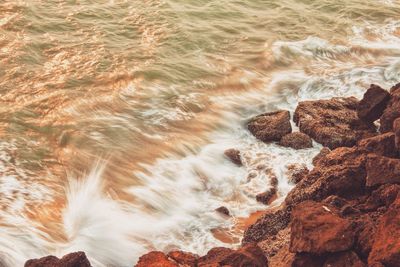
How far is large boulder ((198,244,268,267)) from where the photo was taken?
5191mm

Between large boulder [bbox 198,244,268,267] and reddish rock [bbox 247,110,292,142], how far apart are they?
337 centimetres

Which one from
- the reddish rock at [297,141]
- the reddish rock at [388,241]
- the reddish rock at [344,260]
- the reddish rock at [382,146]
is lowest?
the reddish rock at [297,141]

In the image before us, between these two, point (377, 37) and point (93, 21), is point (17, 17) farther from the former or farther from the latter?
point (377, 37)

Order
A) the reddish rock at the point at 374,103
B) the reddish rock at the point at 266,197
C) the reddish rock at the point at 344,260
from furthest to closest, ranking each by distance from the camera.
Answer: the reddish rock at the point at 374,103
the reddish rock at the point at 266,197
the reddish rock at the point at 344,260

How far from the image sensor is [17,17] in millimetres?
11555

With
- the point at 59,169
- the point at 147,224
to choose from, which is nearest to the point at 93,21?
the point at 59,169

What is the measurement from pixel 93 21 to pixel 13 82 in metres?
3.13

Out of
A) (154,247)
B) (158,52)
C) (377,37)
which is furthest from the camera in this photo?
(377,37)

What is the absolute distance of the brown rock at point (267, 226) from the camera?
20.6ft

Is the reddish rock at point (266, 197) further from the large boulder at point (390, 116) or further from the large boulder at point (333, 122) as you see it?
the large boulder at point (390, 116)

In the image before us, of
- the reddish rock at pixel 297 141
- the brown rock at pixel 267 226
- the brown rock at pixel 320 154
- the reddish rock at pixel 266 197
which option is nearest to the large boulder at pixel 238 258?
the brown rock at pixel 267 226

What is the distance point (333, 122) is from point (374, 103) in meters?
0.69

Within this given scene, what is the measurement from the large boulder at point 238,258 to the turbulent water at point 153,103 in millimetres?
980

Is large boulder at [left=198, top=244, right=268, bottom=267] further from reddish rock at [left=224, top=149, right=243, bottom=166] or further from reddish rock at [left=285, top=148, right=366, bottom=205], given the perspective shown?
reddish rock at [left=224, top=149, right=243, bottom=166]
